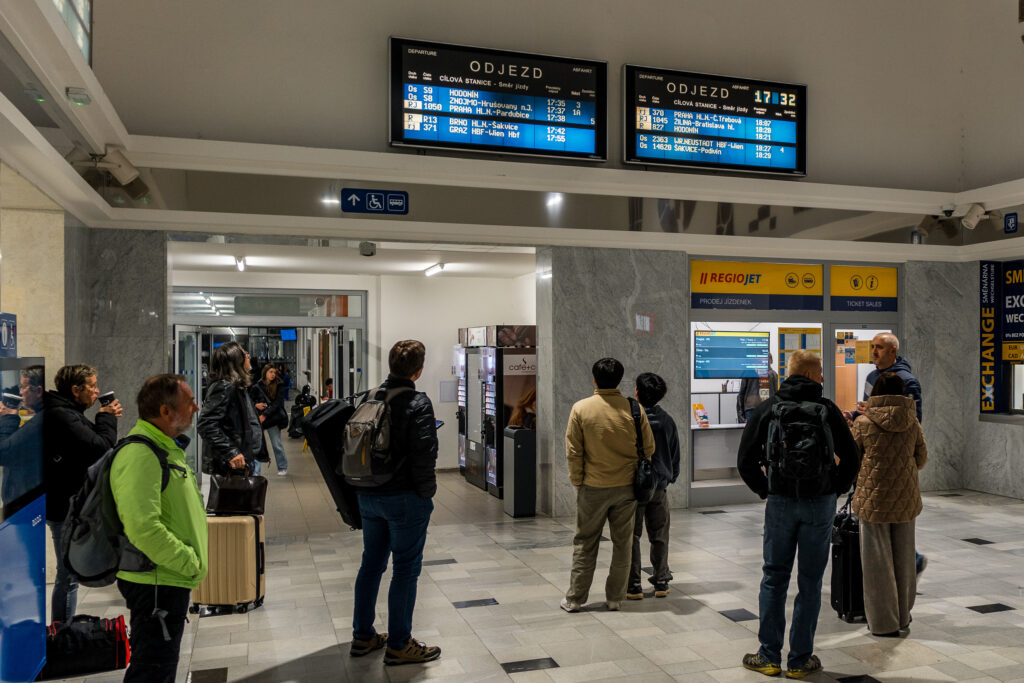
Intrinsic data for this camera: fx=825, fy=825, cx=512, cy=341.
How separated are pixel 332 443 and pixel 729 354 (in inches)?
216

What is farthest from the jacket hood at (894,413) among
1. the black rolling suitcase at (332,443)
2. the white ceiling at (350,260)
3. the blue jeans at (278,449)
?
the blue jeans at (278,449)

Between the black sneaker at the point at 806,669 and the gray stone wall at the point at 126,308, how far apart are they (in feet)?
16.7

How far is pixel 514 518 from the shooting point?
25.7 feet

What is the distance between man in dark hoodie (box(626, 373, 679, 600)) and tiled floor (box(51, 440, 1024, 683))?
173 millimetres

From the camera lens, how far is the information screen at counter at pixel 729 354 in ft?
27.9

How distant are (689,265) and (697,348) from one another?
0.87 m

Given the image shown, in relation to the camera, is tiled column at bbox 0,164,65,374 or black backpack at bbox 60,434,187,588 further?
tiled column at bbox 0,164,65,374

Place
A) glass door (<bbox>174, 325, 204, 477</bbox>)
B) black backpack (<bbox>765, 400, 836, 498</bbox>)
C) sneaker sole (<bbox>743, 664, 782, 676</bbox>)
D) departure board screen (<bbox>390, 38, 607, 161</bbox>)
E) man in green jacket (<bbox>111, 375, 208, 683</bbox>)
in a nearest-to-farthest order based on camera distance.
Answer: man in green jacket (<bbox>111, 375, 208, 683</bbox>)
black backpack (<bbox>765, 400, 836, 498</bbox>)
sneaker sole (<bbox>743, 664, 782, 676</bbox>)
departure board screen (<bbox>390, 38, 607, 161</bbox>)
glass door (<bbox>174, 325, 204, 477</bbox>)

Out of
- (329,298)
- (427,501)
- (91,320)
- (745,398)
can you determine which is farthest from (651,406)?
(329,298)

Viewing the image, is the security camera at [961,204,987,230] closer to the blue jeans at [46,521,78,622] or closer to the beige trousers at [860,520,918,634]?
the beige trousers at [860,520,918,634]

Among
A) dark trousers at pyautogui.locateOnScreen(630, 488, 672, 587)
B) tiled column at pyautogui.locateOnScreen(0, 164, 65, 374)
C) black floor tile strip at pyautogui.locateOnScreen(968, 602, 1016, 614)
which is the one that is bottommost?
black floor tile strip at pyautogui.locateOnScreen(968, 602, 1016, 614)

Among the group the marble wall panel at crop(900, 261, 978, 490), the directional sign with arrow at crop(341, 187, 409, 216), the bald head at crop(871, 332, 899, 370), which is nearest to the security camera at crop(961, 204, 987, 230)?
the marble wall panel at crop(900, 261, 978, 490)

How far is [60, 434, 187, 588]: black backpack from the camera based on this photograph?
2.83m

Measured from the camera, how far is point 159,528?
109 inches
